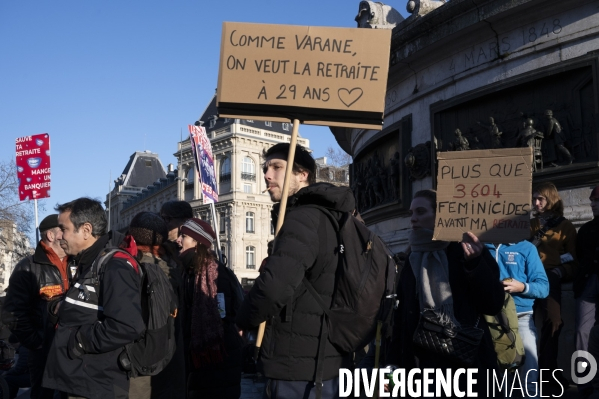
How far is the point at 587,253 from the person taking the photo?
5.86 metres

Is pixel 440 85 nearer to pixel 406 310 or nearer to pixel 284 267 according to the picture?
pixel 406 310

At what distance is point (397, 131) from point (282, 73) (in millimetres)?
6081

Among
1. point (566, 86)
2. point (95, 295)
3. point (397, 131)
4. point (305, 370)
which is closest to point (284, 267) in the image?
point (305, 370)

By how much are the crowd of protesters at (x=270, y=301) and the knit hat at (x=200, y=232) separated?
0.01 m

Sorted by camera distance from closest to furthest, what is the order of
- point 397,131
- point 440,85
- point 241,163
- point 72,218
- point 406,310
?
point 406,310
point 72,218
point 440,85
point 397,131
point 241,163

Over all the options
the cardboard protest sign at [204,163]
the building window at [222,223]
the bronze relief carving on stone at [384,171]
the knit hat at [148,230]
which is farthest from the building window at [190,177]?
the knit hat at [148,230]

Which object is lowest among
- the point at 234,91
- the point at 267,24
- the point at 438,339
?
the point at 438,339

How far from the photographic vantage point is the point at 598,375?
16.3ft

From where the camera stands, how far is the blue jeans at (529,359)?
16.1ft

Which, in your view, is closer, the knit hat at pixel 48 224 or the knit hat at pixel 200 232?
the knit hat at pixel 200 232

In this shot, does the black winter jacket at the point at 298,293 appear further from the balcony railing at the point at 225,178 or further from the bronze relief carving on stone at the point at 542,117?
the balcony railing at the point at 225,178

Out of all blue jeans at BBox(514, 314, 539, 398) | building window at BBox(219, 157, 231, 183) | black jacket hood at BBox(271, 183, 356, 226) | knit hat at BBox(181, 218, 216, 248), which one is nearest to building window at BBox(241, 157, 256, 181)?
building window at BBox(219, 157, 231, 183)

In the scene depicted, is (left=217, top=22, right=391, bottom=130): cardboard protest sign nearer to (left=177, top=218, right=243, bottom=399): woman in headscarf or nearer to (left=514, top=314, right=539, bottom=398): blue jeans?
(left=177, top=218, right=243, bottom=399): woman in headscarf

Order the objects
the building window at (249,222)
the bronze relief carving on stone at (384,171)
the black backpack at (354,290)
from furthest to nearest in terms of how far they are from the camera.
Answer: the building window at (249,222)
the bronze relief carving on stone at (384,171)
the black backpack at (354,290)
